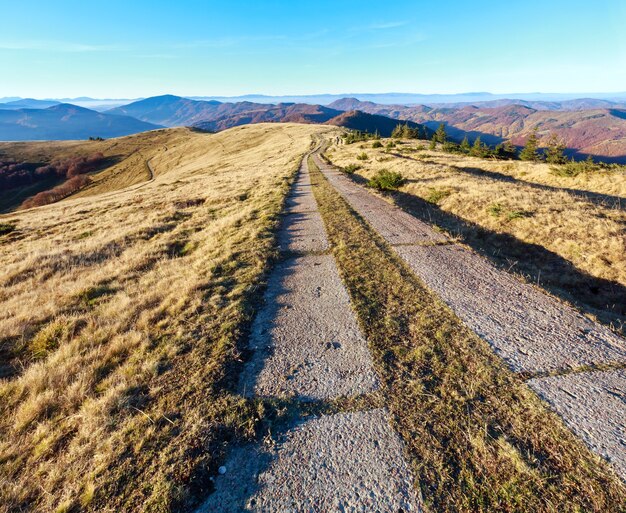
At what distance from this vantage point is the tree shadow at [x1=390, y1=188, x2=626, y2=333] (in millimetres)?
6416

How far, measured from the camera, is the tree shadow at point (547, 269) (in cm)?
642

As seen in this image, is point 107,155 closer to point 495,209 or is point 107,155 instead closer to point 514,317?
point 495,209

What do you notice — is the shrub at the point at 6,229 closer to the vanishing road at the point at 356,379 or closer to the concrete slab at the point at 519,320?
the vanishing road at the point at 356,379

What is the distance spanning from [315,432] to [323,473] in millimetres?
440

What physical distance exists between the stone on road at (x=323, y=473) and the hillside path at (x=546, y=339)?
6.68 feet

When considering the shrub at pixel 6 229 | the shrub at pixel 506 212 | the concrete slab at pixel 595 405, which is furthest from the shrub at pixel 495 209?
the shrub at pixel 6 229

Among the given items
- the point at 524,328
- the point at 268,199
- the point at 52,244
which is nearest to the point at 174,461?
the point at 524,328

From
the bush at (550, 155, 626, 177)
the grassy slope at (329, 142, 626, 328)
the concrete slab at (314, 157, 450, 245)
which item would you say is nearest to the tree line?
the bush at (550, 155, 626, 177)

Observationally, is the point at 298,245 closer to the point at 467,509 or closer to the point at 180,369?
the point at 180,369

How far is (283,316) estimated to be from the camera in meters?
5.65

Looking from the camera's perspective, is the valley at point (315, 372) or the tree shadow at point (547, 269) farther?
the tree shadow at point (547, 269)

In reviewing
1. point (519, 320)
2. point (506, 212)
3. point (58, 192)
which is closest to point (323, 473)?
point (519, 320)

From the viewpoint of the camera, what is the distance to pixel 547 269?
8.40m

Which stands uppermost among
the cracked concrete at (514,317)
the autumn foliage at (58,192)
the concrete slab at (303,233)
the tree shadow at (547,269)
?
the cracked concrete at (514,317)
